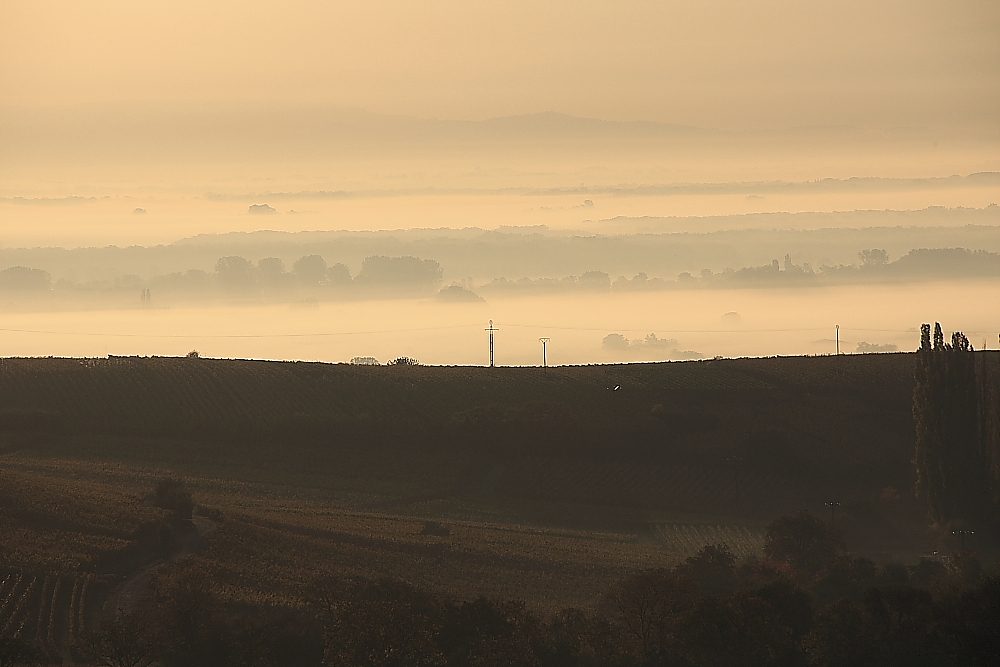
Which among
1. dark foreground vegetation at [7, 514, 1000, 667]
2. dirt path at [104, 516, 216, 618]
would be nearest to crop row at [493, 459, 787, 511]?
dirt path at [104, 516, 216, 618]

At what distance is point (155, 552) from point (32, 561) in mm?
10388

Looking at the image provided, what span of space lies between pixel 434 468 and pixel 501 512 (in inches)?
578

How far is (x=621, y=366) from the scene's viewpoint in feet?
533

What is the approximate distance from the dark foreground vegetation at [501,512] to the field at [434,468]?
40 centimetres

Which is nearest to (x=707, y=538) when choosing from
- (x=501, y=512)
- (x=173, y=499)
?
(x=501, y=512)

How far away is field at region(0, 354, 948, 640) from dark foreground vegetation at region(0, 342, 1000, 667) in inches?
15.6

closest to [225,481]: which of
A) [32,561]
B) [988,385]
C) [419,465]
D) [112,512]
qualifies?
[419,465]

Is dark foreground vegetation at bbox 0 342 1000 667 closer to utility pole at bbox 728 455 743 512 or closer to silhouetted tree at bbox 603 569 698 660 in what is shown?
silhouetted tree at bbox 603 569 698 660

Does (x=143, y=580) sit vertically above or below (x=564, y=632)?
above

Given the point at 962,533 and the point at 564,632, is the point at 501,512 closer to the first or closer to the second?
the point at 962,533

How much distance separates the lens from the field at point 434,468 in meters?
78.9

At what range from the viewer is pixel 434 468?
12350 centimetres

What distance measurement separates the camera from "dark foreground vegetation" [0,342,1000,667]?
5591cm

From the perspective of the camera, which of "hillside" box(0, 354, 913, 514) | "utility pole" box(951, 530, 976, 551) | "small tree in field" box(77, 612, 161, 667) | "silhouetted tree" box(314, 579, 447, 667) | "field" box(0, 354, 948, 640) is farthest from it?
"hillside" box(0, 354, 913, 514)
